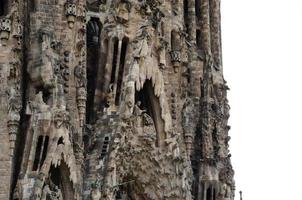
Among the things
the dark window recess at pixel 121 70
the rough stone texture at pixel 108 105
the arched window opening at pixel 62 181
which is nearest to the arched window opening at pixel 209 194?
the rough stone texture at pixel 108 105

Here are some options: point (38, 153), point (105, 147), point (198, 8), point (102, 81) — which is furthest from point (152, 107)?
point (198, 8)

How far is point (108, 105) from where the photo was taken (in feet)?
82.6

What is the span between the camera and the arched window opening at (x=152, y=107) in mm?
25938

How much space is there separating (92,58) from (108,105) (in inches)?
89.4

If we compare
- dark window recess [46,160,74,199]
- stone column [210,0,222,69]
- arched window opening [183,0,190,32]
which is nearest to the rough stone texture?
dark window recess [46,160,74,199]

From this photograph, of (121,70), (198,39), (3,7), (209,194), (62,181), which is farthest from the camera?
(198,39)

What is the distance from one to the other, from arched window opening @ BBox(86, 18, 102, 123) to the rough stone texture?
0.12 ft

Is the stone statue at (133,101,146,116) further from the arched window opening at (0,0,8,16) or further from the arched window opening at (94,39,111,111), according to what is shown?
the arched window opening at (0,0,8,16)

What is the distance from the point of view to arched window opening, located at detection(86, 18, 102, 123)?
25.9 meters

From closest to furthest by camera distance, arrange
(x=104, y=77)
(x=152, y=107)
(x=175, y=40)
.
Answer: (x=104, y=77) → (x=152, y=107) → (x=175, y=40)

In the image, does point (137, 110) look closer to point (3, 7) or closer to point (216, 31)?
point (3, 7)

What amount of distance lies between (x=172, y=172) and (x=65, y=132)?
4.48 m

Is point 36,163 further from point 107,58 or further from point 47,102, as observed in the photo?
point 107,58

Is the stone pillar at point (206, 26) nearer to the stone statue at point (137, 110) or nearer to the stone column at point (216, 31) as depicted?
the stone column at point (216, 31)
